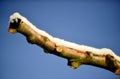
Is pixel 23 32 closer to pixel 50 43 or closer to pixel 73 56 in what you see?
pixel 50 43

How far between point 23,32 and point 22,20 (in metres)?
0.05

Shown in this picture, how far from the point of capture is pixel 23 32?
31.1 inches

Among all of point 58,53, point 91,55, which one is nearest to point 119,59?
point 91,55

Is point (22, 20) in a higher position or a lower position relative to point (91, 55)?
higher

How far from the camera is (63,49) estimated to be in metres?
0.90

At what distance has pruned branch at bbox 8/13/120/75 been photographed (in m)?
0.80

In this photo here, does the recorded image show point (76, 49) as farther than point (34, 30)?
Yes

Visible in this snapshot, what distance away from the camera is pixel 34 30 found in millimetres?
822

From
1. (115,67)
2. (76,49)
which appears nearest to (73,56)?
(76,49)

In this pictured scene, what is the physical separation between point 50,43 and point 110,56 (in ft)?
1.10

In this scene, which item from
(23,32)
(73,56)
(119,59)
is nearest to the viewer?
(23,32)

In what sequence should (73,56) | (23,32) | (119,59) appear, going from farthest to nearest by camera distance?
(119,59)
(73,56)
(23,32)

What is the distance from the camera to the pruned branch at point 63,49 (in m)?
0.80

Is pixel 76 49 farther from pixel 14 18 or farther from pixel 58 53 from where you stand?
pixel 14 18
